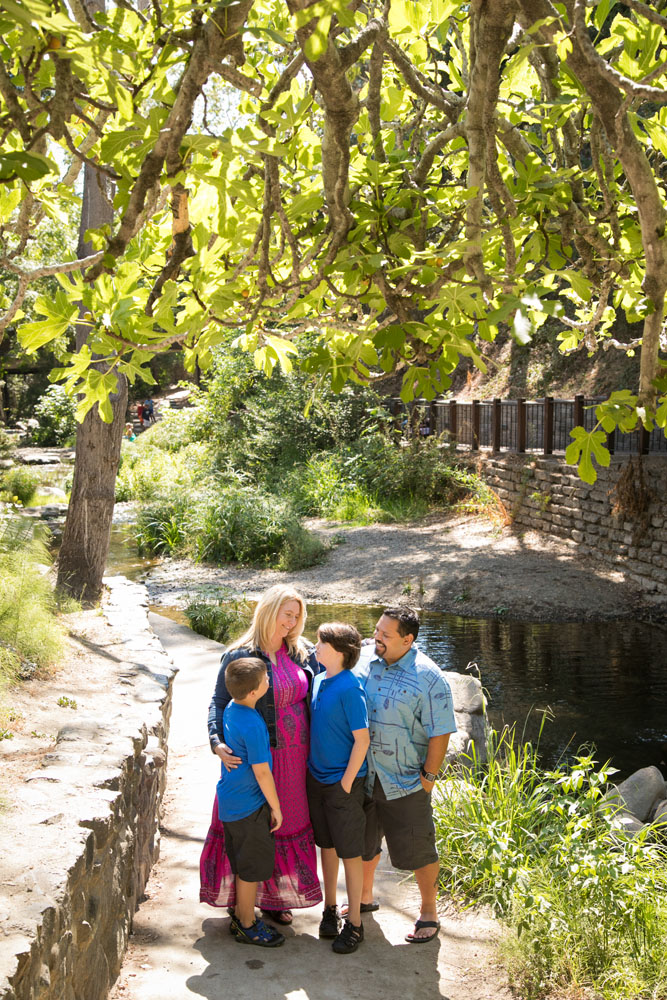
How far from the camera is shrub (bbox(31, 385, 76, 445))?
86.6 feet

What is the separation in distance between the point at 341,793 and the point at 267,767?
372 mm

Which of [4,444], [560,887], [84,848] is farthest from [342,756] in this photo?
[4,444]

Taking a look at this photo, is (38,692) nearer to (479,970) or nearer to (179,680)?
(479,970)

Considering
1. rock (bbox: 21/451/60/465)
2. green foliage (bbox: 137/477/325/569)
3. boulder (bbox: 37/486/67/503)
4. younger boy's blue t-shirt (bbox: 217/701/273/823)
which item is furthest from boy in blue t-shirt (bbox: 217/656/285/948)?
rock (bbox: 21/451/60/465)

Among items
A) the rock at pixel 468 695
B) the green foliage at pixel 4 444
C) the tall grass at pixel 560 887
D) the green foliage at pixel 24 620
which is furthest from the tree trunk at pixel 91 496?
the green foliage at pixel 4 444

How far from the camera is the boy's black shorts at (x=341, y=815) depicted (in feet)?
11.7

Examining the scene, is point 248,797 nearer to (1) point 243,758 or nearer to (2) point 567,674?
(1) point 243,758

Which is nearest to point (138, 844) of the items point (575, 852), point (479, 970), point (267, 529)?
point (479, 970)

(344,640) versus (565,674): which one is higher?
(344,640)

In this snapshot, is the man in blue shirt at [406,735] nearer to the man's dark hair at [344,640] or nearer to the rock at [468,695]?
the man's dark hair at [344,640]

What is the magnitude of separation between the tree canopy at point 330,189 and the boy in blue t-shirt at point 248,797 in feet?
4.04

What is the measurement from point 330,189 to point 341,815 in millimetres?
2380

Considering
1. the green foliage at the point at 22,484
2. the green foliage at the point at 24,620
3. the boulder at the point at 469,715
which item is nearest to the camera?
the green foliage at the point at 24,620

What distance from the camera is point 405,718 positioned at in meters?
3.59
